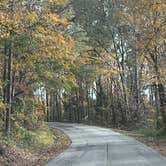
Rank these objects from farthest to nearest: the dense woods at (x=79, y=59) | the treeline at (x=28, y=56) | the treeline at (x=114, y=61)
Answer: the treeline at (x=114, y=61)
the dense woods at (x=79, y=59)
the treeline at (x=28, y=56)

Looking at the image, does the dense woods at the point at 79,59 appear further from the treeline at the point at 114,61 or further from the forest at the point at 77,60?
the treeline at the point at 114,61

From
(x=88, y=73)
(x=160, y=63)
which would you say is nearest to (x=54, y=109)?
(x=88, y=73)

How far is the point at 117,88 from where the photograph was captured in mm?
64812

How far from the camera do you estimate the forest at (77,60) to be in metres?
20.1

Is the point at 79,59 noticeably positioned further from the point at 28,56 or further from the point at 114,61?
the point at 114,61

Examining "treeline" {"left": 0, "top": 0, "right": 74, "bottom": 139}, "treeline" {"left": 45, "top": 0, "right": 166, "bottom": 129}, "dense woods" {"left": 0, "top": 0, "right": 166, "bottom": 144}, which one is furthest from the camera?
"treeline" {"left": 45, "top": 0, "right": 166, "bottom": 129}

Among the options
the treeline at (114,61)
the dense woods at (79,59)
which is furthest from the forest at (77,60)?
the treeline at (114,61)

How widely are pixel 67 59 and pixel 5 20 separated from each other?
12546mm

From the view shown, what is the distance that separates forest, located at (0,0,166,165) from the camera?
66.0ft

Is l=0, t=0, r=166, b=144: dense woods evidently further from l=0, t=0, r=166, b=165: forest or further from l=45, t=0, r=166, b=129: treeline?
l=45, t=0, r=166, b=129: treeline

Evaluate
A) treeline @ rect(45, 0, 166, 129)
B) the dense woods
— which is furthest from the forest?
treeline @ rect(45, 0, 166, 129)

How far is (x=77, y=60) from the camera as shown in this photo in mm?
34188

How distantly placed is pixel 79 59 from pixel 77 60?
0.77 m

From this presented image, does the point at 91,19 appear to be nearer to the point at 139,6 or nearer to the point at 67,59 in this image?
the point at 67,59
